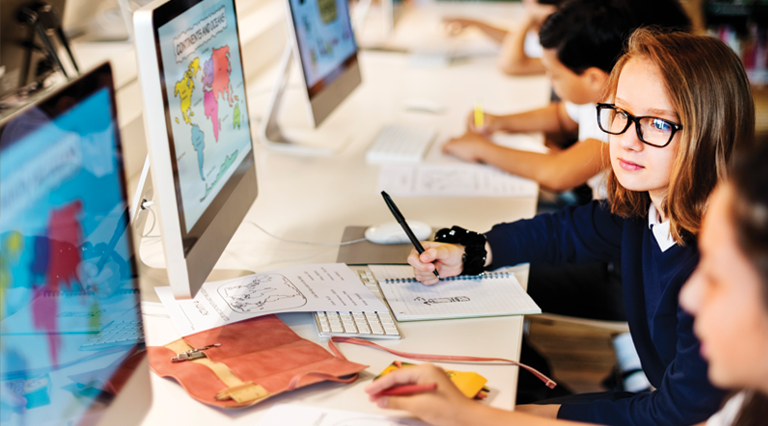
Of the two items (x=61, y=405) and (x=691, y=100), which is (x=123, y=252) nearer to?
(x=61, y=405)

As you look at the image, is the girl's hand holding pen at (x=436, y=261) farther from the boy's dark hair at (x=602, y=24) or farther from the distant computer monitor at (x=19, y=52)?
the distant computer monitor at (x=19, y=52)

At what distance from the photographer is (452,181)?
1494 mm

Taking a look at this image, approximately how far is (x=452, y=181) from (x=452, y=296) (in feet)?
1.74

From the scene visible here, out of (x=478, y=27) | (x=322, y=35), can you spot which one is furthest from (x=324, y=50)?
(x=478, y=27)

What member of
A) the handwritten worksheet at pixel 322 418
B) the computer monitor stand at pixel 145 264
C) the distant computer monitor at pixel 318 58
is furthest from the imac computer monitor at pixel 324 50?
the handwritten worksheet at pixel 322 418

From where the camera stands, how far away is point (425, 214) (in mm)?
1316

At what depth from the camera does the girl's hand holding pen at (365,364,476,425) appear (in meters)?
0.71

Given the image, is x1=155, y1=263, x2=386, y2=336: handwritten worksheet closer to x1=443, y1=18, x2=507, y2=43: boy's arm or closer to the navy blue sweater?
the navy blue sweater

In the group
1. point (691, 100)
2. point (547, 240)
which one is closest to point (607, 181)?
point (547, 240)

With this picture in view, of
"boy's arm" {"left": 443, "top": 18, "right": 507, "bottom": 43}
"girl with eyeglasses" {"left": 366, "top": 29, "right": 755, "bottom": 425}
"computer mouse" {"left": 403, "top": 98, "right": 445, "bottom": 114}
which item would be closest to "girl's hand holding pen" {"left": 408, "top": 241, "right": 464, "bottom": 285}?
"girl with eyeglasses" {"left": 366, "top": 29, "right": 755, "bottom": 425}

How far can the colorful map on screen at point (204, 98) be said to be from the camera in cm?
80

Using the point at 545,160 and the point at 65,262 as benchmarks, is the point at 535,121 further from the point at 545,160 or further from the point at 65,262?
the point at 65,262

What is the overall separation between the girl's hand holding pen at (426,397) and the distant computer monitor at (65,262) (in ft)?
0.92

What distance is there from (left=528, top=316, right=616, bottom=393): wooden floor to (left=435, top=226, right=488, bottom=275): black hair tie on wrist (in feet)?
2.39
